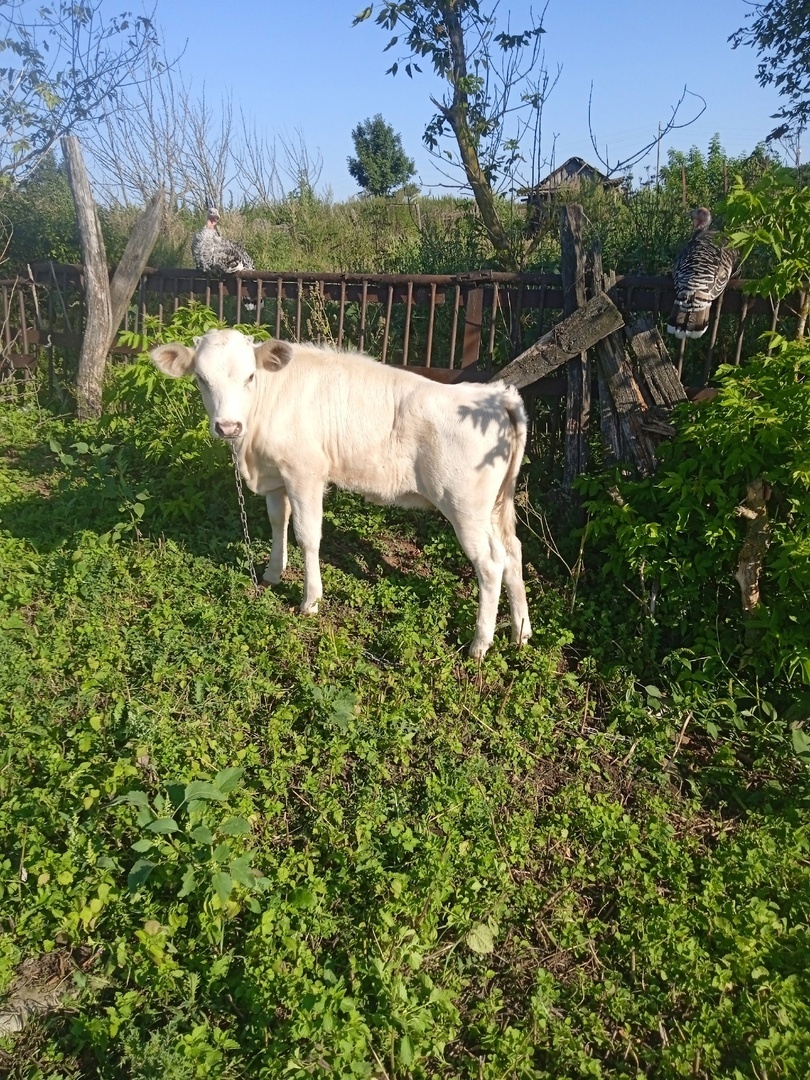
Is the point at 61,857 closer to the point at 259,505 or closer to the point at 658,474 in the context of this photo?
the point at 259,505

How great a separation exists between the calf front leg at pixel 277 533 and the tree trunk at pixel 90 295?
434 cm

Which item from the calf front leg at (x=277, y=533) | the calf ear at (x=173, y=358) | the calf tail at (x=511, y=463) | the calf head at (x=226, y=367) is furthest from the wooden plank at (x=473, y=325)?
the calf ear at (x=173, y=358)

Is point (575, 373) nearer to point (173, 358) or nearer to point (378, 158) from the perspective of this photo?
point (173, 358)

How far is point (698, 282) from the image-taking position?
6.20 metres

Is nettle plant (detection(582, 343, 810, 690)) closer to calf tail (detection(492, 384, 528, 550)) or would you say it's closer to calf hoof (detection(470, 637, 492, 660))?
calf tail (detection(492, 384, 528, 550))

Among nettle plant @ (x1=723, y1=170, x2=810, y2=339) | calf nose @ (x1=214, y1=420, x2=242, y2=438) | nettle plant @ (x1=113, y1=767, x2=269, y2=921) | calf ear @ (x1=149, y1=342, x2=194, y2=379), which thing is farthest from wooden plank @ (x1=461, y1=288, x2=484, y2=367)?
nettle plant @ (x1=113, y1=767, x2=269, y2=921)

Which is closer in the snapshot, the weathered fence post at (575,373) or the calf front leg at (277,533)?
the calf front leg at (277,533)

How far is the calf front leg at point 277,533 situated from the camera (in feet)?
20.0

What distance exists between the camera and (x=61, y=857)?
370cm

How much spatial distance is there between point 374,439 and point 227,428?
1.08 metres

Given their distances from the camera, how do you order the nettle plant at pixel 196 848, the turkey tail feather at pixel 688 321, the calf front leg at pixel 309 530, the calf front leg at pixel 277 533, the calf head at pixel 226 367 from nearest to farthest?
the nettle plant at pixel 196 848 → the calf head at pixel 226 367 → the calf front leg at pixel 309 530 → the calf front leg at pixel 277 533 → the turkey tail feather at pixel 688 321

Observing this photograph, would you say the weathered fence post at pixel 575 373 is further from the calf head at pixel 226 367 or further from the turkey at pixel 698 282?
the calf head at pixel 226 367

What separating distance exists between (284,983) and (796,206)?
17.7ft

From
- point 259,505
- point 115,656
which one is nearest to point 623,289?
point 259,505
